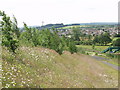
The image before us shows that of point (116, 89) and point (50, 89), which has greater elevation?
point (50, 89)

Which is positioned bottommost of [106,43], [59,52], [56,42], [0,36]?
[106,43]

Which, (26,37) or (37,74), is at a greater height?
(26,37)

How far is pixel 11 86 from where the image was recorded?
10.7 m

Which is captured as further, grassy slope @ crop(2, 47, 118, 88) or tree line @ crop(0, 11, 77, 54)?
tree line @ crop(0, 11, 77, 54)

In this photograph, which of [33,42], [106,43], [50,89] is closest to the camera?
[50,89]

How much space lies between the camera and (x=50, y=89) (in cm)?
1527

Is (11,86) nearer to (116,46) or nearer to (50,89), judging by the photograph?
(50,89)

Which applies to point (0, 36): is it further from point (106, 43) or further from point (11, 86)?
point (106, 43)

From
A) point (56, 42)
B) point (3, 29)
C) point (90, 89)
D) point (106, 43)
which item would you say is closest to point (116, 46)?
point (106, 43)

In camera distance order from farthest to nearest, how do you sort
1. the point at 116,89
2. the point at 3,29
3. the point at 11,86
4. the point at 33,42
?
the point at 33,42
the point at 116,89
the point at 3,29
the point at 11,86

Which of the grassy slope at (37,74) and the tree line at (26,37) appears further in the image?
the tree line at (26,37)

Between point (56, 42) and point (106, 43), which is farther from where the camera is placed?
point (106, 43)

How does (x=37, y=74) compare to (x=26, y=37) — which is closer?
(x=37, y=74)

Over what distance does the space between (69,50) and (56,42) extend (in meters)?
16.1
